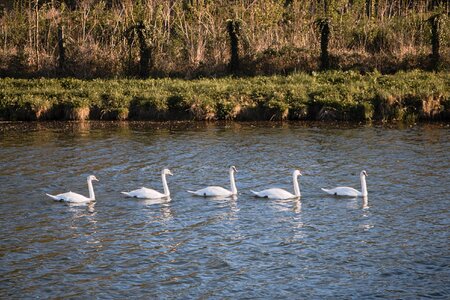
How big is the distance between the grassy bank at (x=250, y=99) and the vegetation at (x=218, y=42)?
3.27m

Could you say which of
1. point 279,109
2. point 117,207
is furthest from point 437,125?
point 117,207

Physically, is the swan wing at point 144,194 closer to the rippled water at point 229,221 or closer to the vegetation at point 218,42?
the rippled water at point 229,221

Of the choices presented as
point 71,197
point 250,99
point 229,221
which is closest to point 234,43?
point 250,99

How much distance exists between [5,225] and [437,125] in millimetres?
21554

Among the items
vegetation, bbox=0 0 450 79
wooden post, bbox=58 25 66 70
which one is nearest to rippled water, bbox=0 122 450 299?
vegetation, bbox=0 0 450 79

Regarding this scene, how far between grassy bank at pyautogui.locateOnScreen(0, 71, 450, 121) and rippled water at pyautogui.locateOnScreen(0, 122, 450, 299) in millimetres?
4023

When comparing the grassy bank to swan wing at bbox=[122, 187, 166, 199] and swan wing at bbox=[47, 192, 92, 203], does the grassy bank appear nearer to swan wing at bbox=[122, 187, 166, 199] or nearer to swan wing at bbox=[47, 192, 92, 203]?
swan wing at bbox=[122, 187, 166, 199]

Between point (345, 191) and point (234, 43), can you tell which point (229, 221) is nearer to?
point (345, 191)

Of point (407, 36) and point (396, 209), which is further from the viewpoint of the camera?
point (407, 36)

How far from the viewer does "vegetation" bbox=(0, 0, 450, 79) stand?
46.2 meters

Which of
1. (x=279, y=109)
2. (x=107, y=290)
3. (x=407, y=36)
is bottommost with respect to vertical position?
(x=107, y=290)

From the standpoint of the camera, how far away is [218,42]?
4838cm

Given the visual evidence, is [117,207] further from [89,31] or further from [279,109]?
[89,31]

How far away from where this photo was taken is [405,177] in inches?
1033
